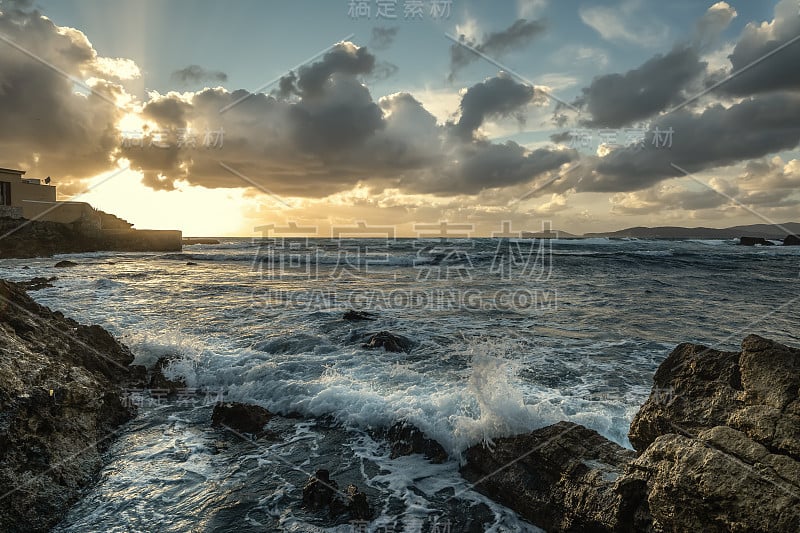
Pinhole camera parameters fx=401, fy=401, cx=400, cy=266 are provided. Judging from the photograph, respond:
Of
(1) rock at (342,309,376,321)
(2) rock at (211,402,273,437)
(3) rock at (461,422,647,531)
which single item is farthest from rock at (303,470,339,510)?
(1) rock at (342,309,376,321)

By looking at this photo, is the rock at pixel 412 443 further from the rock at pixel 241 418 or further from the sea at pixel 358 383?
the rock at pixel 241 418

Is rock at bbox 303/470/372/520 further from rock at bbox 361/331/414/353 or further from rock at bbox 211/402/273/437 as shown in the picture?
rock at bbox 361/331/414/353

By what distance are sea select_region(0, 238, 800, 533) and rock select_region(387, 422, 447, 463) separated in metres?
0.10

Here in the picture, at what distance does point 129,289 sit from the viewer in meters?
19.0

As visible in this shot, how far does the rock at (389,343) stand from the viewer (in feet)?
34.6

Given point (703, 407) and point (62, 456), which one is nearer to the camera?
point (703, 407)

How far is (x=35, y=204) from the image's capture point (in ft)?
134

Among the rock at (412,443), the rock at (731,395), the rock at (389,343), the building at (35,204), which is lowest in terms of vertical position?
the rock at (412,443)

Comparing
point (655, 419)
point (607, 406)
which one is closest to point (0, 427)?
point (655, 419)

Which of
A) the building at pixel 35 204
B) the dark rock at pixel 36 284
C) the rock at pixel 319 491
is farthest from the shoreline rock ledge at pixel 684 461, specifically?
the building at pixel 35 204

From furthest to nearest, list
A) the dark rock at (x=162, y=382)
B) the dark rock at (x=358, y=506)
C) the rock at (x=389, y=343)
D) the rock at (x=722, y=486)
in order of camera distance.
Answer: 1. the rock at (x=389, y=343)
2. the dark rock at (x=162, y=382)
3. the dark rock at (x=358, y=506)
4. the rock at (x=722, y=486)

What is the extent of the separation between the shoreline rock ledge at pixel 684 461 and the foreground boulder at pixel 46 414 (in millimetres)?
4774

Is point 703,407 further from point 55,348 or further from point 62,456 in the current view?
point 55,348

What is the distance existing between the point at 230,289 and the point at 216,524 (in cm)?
1817
